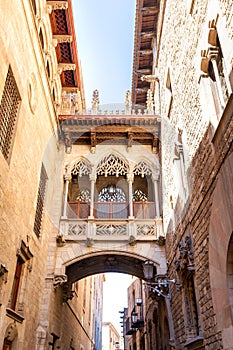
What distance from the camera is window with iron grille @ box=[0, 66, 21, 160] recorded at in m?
6.87

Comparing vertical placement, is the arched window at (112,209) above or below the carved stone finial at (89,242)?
above

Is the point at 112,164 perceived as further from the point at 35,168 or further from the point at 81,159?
the point at 35,168

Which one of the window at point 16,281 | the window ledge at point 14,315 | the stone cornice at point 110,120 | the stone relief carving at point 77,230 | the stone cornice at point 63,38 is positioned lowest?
the window ledge at point 14,315

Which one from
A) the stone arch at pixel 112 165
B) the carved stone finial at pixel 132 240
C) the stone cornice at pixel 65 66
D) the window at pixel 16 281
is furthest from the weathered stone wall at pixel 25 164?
the carved stone finial at pixel 132 240

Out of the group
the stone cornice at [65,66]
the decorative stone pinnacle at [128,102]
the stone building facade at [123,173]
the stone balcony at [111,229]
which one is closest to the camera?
the stone building facade at [123,173]

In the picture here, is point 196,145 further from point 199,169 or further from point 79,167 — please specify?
point 79,167

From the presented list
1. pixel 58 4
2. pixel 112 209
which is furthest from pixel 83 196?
pixel 58 4

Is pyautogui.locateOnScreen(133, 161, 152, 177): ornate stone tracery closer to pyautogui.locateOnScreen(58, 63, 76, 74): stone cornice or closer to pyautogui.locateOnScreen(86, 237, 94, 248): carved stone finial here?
pyautogui.locateOnScreen(86, 237, 94, 248): carved stone finial

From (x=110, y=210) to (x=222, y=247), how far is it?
709cm

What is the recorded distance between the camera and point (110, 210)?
452 inches

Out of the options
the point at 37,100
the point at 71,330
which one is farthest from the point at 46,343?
the point at 37,100

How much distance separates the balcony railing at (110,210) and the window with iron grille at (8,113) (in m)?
4.68

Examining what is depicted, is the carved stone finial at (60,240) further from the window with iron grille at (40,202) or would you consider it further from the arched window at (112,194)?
the arched window at (112,194)

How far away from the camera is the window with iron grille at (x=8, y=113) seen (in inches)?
271
